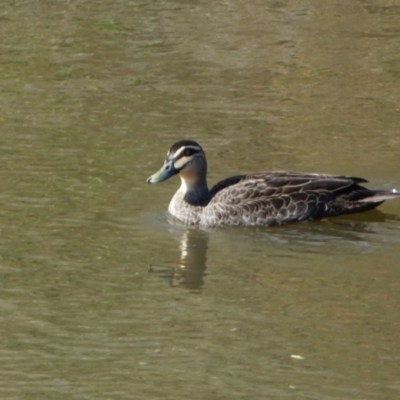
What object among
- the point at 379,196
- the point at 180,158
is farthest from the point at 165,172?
the point at 379,196

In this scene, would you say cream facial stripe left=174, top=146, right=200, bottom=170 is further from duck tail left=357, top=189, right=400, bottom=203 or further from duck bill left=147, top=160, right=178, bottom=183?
duck tail left=357, top=189, right=400, bottom=203

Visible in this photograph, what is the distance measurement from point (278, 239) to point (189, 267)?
1298mm

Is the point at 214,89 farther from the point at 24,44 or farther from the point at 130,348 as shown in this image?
the point at 130,348

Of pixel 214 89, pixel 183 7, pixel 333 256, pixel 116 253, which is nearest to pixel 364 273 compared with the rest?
pixel 333 256

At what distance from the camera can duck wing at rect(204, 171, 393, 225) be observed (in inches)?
536

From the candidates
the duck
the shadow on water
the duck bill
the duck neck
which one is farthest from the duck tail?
the duck bill

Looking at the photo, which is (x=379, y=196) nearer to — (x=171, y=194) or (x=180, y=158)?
(x=180, y=158)

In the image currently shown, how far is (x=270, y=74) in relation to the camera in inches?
752

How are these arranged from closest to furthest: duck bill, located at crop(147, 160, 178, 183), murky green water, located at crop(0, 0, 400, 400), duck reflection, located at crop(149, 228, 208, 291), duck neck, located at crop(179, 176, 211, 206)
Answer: murky green water, located at crop(0, 0, 400, 400)
duck reflection, located at crop(149, 228, 208, 291)
duck bill, located at crop(147, 160, 178, 183)
duck neck, located at crop(179, 176, 211, 206)

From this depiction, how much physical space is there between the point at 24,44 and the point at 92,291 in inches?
379

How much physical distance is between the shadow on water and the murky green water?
0.11 ft

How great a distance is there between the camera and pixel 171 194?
1474 centimetres

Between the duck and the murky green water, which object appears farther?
the duck

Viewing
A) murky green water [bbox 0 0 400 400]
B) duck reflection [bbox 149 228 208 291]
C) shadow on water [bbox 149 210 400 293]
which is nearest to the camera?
murky green water [bbox 0 0 400 400]
